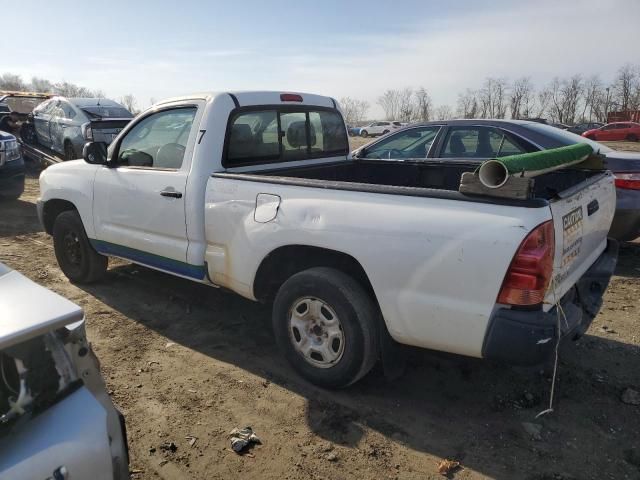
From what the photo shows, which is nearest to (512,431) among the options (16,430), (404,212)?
(404,212)

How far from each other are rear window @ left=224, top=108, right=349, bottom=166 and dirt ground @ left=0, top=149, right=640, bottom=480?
145cm

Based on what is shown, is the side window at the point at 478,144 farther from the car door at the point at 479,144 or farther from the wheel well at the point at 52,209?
the wheel well at the point at 52,209

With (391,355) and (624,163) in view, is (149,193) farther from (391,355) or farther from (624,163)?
(624,163)

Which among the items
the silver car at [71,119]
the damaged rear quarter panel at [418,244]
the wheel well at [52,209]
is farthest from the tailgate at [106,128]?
the damaged rear quarter panel at [418,244]

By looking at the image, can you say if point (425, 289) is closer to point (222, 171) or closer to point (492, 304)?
point (492, 304)

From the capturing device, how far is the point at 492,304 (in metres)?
2.54

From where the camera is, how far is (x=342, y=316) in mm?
3074

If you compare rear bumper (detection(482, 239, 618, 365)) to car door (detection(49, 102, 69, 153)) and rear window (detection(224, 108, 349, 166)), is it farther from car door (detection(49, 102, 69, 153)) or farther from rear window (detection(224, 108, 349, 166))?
car door (detection(49, 102, 69, 153))

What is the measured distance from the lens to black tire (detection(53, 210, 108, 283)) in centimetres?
499

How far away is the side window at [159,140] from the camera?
403 cm

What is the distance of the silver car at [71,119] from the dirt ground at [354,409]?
7.96 meters

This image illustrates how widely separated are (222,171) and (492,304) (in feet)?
7.27

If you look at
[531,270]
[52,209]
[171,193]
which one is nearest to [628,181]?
[531,270]

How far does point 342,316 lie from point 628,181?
4242 mm
